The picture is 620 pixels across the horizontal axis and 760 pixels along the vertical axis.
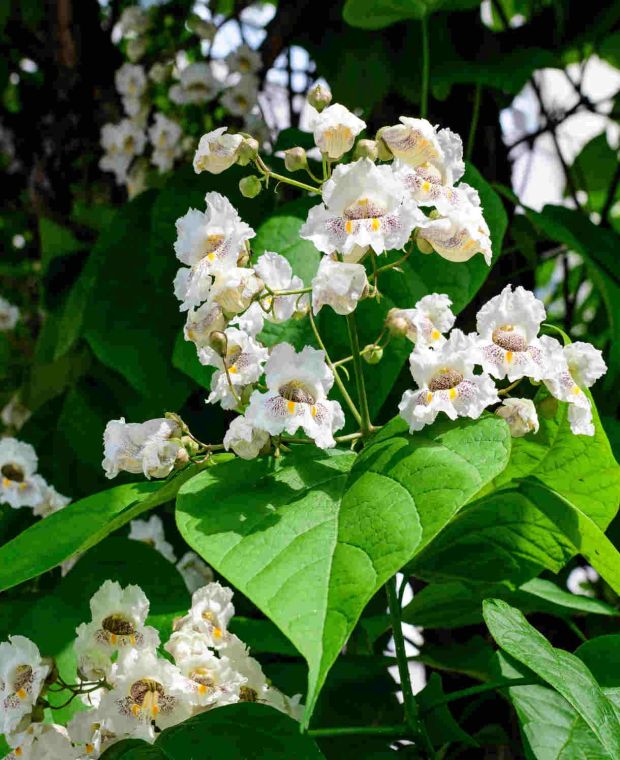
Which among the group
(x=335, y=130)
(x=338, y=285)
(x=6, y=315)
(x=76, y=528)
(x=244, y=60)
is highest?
(x=244, y=60)

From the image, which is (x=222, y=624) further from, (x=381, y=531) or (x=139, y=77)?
(x=139, y=77)

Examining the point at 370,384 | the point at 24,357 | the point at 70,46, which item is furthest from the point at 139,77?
the point at 370,384

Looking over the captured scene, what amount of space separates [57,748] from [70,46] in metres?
1.40

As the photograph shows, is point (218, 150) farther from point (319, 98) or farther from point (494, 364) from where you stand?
point (494, 364)

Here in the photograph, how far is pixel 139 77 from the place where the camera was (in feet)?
5.32

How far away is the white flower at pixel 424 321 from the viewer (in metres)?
0.72

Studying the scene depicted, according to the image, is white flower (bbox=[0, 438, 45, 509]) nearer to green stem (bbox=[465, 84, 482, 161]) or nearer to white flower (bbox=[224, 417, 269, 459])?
white flower (bbox=[224, 417, 269, 459])

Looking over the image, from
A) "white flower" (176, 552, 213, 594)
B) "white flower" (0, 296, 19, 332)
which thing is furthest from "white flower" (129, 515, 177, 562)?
"white flower" (0, 296, 19, 332)

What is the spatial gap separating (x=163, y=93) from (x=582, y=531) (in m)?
1.32

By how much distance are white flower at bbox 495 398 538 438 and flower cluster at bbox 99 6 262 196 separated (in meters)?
0.94

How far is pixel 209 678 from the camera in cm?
76

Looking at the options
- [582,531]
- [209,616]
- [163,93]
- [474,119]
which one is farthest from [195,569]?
[163,93]

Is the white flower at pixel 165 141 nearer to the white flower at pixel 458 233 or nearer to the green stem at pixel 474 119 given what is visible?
the green stem at pixel 474 119

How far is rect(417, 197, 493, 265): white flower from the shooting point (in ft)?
2.33
